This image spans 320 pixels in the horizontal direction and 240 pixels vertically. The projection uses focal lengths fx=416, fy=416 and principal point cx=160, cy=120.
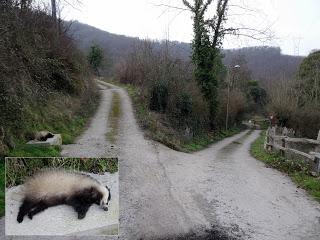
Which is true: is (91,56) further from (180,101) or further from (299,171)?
(299,171)

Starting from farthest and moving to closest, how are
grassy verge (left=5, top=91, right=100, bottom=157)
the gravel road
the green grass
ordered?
grassy verge (left=5, top=91, right=100, bottom=157) < the green grass < the gravel road

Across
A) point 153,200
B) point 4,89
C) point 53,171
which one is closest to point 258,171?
point 153,200

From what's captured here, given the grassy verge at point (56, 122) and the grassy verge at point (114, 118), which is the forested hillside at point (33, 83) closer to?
the grassy verge at point (56, 122)

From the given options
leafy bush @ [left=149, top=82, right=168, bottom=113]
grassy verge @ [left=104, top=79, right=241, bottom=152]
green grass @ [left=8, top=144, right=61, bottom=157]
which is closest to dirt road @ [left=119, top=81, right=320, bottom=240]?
green grass @ [left=8, top=144, right=61, bottom=157]

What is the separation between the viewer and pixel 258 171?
13742mm

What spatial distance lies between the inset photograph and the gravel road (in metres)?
2.64

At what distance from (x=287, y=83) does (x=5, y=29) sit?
46.8 meters

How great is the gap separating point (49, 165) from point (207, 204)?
537 cm

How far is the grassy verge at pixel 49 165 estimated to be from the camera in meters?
3.59

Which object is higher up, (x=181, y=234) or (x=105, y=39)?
(x=105, y=39)

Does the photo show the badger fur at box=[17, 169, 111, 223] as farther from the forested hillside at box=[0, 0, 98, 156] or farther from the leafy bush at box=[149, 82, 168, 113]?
the leafy bush at box=[149, 82, 168, 113]

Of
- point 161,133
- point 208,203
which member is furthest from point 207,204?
point 161,133

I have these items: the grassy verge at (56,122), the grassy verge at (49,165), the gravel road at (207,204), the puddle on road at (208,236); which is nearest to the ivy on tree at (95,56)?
the grassy verge at (56,122)

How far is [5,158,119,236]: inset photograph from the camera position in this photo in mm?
3516
